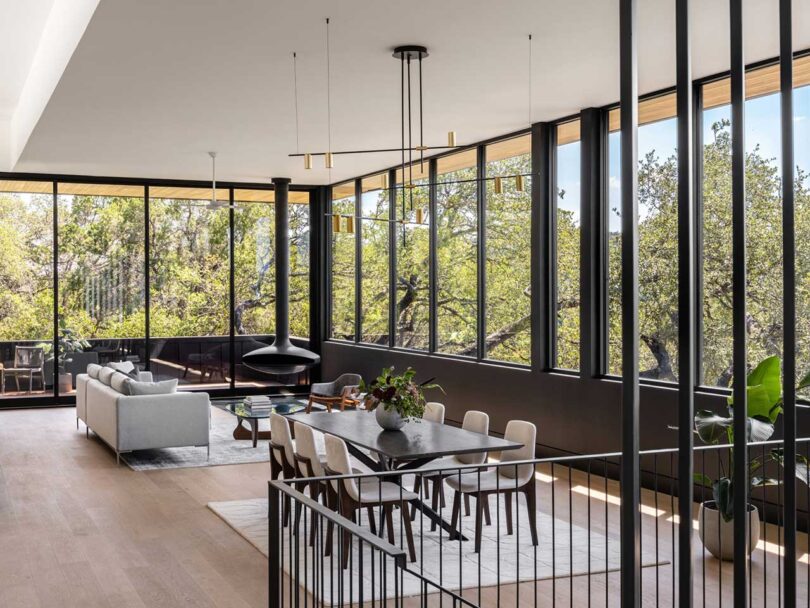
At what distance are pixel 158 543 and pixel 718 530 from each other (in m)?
3.59

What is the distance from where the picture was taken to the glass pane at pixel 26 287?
12422mm

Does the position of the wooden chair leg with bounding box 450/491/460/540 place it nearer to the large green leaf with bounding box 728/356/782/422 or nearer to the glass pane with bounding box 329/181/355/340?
the large green leaf with bounding box 728/356/782/422

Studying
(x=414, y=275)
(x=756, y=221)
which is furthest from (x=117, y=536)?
(x=414, y=275)

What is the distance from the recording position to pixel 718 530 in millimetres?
5414

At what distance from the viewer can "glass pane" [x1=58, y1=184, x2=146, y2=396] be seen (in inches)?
502

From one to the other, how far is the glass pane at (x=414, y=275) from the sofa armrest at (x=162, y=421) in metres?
3.25

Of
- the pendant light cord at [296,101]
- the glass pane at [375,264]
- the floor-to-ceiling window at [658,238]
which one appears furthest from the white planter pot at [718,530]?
the glass pane at [375,264]

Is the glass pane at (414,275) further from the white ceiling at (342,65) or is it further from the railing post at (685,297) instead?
the railing post at (685,297)

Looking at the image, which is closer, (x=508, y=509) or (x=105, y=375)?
(x=508, y=509)

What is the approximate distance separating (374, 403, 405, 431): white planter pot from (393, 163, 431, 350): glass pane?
182 inches

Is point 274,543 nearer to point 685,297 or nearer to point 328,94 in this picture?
point 685,297

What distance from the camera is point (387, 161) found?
1134 cm

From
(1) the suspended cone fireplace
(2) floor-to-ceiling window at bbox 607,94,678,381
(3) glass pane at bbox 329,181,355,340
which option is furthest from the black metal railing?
(3) glass pane at bbox 329,181,355,340

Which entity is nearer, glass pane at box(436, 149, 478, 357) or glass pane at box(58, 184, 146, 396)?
glass pane at box(436, 149, 478, 357)
